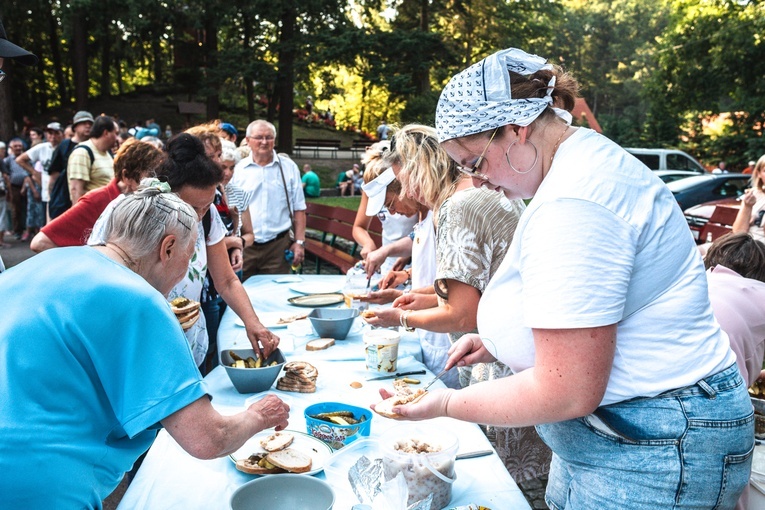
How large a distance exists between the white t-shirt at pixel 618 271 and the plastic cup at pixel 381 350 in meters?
1.20

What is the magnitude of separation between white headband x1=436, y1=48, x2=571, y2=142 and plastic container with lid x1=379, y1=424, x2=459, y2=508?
77cm

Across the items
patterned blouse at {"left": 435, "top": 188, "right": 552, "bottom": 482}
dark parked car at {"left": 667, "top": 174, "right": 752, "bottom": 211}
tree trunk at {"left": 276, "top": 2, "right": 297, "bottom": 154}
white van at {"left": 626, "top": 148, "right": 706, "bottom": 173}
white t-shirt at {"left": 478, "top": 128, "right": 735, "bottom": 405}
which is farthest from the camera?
tree trunk at {"left": 276, "top": 2, "right": 297, "bottom": 154}

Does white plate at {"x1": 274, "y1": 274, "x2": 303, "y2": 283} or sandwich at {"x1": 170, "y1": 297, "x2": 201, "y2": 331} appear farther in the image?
white plate at {"x1": 274, "y1": 274, "x2": 303, "y2": 283}

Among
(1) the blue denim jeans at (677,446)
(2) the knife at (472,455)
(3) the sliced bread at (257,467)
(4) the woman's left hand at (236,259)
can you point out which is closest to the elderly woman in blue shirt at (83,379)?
(3) the sliced bread at (257,467)

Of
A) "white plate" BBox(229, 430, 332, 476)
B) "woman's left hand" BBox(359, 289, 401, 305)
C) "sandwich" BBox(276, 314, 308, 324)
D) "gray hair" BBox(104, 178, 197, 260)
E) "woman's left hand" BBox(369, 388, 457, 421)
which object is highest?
"gray hair" BBox(104, 178, 197, 260)

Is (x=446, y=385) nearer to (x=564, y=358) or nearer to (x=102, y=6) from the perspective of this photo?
(x=564, y=358)

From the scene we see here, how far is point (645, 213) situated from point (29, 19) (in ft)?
83.3

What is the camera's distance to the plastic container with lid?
1.50 meters

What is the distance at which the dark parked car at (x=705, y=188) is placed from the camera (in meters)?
12.2

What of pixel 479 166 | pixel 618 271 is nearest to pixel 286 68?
pixel 479 166

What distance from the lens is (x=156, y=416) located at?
1304 mm

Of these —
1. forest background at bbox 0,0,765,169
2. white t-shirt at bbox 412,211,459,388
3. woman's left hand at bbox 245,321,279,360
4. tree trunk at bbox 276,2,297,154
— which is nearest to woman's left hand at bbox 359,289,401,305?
white t-shirt at bbox 412,211,459,388

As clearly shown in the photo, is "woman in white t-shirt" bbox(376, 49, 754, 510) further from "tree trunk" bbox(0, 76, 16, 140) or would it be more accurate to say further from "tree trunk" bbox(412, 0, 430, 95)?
"tree trunk" bbox(412, 0, 430, 95)

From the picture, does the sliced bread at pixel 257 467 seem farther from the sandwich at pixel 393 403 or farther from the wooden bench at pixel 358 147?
the wooden bench at pixel 358 147
